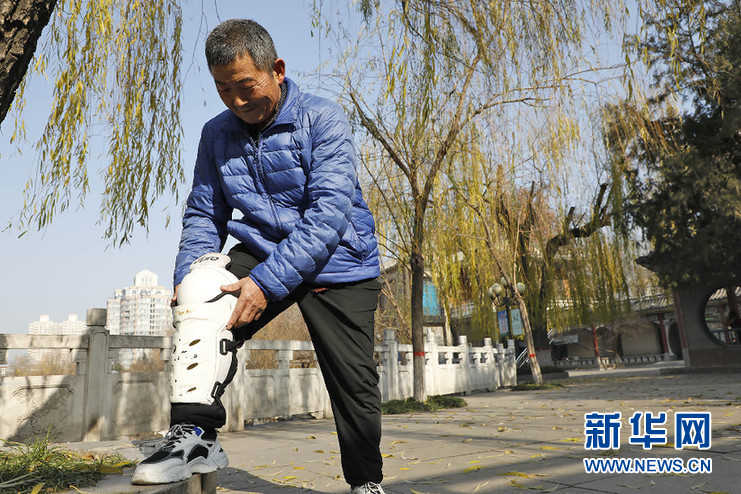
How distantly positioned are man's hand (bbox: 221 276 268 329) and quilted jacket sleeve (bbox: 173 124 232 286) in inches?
13.7

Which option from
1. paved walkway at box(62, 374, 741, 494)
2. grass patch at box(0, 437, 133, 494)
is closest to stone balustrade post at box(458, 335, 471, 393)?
paved walkway at box(62, 374, 741, 494)

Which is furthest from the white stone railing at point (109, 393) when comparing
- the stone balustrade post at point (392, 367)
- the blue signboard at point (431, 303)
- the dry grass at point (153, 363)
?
the blue signboard at point (431, 303)

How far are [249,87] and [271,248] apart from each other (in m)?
0.49

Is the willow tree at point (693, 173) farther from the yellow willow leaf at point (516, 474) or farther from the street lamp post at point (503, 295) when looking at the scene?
the yellow willow leaf at point (516, 474)

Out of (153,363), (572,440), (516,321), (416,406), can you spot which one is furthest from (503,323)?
→ (572,440)

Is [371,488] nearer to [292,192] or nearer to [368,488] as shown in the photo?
[368,488]

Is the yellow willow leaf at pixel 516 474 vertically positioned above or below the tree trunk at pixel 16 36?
below

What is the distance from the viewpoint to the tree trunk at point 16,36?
139 cm

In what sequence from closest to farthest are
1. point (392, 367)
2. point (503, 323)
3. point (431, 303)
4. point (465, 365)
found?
point (392, 367)
point (465, 365)
point (503, 323)
point (431, 303)

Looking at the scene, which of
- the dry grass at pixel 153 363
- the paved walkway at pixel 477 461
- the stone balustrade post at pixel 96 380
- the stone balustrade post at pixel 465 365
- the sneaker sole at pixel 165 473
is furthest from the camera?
the stone balustrade post at pixel 465 365

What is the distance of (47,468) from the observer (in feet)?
5.09

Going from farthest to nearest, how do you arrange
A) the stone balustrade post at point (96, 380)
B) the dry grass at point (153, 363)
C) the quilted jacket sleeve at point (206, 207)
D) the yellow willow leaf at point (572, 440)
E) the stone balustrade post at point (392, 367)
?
1. the stone balustrade post at point (392, 367)
2. the dry grass at point (153, 363)
3. the stone balustrade post at point (96, 380)
4. the yellow willow leaf at point (572, 440)
5. the quilted jacket sleeve at point (206, 207)

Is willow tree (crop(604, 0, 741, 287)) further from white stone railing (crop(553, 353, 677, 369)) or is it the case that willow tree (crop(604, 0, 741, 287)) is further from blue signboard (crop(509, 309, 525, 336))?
white stone railing (crop(553, 353, 677, 369))

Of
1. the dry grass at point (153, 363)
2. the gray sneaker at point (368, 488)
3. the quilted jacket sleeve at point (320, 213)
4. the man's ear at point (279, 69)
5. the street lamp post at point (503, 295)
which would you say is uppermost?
the street lamp post at point (503, 295)
